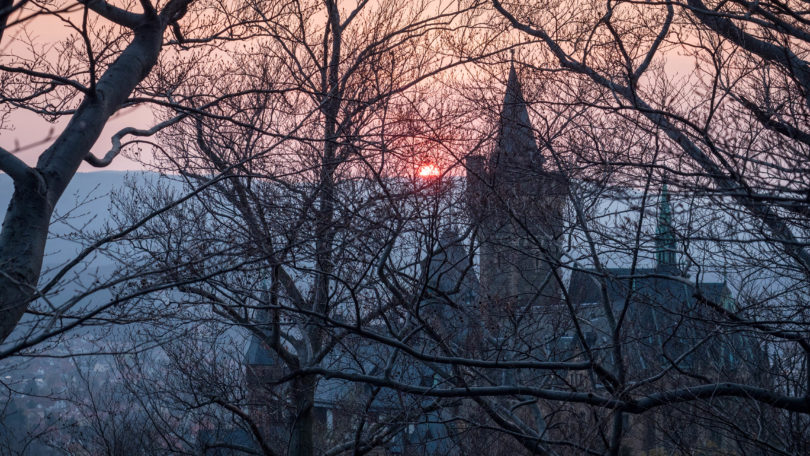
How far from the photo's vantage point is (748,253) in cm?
565

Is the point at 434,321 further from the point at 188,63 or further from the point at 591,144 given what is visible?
the point at 188,63

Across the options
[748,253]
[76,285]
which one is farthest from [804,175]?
[76,285]

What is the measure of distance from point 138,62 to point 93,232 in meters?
2.57

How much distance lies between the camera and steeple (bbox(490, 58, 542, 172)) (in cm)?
643

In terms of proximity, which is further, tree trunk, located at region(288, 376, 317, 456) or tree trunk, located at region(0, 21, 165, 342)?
tree trunk, located at region(288, 376, 317, 456)

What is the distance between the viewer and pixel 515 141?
6.93 meters

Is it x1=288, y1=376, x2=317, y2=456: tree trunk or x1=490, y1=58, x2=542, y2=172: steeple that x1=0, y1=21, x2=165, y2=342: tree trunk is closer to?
x1=490, y1=58, x2=542, y2=172: steeple

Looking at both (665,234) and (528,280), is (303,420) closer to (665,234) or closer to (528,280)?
(528,280)

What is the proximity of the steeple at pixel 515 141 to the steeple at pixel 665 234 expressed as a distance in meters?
1.34

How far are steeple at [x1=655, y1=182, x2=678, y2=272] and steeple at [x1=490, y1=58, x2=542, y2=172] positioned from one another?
1.34 m

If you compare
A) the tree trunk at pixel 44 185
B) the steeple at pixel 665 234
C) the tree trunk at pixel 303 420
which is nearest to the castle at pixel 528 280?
the steeple at pixel 665 234

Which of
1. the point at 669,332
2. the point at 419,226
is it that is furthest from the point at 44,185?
the point at 669,332

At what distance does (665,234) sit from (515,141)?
2.07 metres

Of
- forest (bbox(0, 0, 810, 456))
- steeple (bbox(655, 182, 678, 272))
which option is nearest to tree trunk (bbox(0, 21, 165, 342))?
forest (bbox(0, 0, 810, 456))
